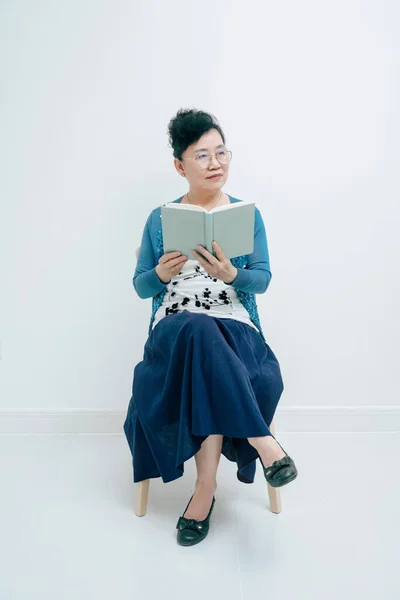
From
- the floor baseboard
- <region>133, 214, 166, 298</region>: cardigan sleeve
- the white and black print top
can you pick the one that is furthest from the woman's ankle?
the floor baseboard

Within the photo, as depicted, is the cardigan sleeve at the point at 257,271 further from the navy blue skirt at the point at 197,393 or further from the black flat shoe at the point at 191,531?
the black flat shoe at the point at 191,531

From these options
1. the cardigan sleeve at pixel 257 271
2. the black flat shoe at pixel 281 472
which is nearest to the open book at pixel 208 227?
the cardigan sleeve at pixel 257 271

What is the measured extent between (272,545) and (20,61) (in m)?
2.01

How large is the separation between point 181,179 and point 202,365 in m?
1.05

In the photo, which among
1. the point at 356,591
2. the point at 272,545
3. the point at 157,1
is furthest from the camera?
the point at 157,1

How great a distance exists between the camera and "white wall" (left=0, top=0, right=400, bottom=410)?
2.18 meters

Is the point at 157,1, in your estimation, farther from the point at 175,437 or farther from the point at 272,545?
the point at 272,545

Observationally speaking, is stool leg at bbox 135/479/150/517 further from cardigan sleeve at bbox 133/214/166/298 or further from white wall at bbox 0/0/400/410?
white wall at bbox 0/0/400/410

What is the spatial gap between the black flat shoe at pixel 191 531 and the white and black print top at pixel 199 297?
1.96 feet

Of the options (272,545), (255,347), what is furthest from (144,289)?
(272,545)

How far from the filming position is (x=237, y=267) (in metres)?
1.77

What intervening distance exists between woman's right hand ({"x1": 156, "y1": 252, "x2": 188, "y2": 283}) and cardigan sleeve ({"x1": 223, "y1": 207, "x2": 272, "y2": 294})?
0.17 m

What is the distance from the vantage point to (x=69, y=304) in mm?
2324

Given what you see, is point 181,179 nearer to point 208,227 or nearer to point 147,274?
point 147,274
